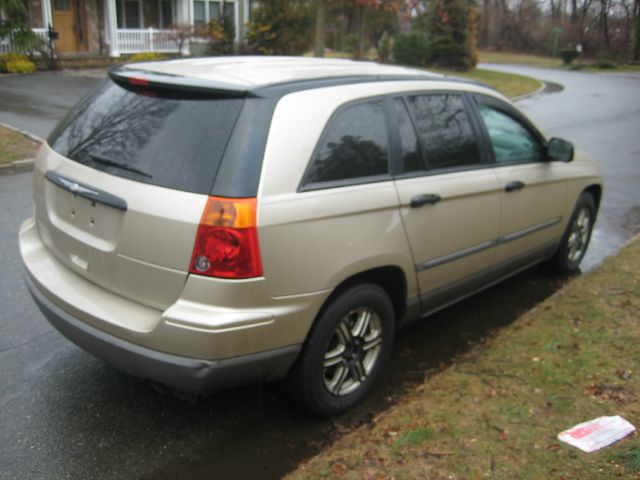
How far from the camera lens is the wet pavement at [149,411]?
3223 mm

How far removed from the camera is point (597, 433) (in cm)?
323

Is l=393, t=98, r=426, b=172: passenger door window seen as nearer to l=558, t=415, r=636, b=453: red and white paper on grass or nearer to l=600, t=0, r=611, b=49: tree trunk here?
l=558, t=415, r=636, b=453: red and white paper on grass

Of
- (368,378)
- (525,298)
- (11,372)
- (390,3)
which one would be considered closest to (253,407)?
(368,378)

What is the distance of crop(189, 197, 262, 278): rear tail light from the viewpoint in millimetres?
2900

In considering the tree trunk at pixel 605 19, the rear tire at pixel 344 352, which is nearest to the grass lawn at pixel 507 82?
the tree trunk at pixel 605 19

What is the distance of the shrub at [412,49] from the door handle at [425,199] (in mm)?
32045

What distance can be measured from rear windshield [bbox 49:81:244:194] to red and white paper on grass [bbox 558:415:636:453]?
2.10 meters

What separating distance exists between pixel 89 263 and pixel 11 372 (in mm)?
1156

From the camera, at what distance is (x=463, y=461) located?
9.96 ft

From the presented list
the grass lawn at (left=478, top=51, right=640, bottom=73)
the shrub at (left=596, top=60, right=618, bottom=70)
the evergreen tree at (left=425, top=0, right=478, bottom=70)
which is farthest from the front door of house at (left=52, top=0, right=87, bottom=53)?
the shrub at (left=596, top=60, right=618, bottom=70)

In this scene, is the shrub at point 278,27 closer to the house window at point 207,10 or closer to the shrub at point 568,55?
the house window at point 207,10

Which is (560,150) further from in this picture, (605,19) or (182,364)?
(605,19)

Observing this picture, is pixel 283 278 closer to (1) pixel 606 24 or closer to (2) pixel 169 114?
(2) pixel 169 114

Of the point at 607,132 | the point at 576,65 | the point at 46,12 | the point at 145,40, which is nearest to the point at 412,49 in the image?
the point at 576,65
